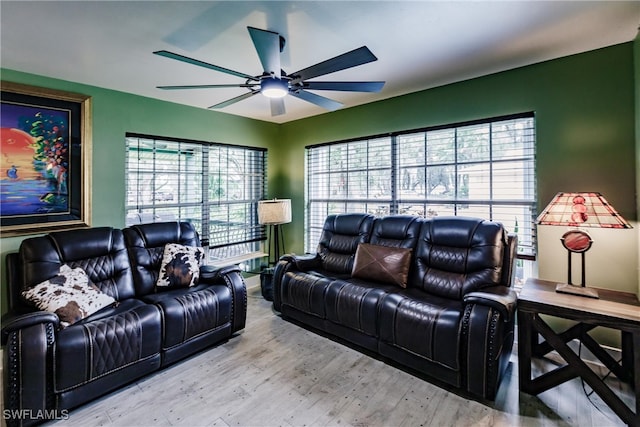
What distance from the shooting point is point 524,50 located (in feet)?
8.49

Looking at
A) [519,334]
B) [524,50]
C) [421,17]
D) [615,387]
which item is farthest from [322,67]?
[615,387]

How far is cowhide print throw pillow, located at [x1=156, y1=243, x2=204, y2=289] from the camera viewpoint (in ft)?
10.2

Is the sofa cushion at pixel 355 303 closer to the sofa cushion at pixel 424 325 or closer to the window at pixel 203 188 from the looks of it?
the sofa cushion at pixel 424 325

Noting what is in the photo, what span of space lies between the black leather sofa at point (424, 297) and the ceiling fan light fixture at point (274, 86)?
186 centimetres

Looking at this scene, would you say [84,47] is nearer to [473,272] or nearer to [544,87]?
[473,272]

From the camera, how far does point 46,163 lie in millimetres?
3002

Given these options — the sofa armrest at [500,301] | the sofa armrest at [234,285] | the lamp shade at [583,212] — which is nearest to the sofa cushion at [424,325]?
the sofa armrest at [500,301]

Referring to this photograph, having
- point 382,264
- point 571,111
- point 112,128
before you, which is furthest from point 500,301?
point 112,128

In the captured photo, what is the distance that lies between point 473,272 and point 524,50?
1949mm

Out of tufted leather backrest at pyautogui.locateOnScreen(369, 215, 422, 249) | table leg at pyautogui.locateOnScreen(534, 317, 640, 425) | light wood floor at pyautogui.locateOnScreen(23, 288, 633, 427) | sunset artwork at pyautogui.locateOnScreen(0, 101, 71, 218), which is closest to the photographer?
table leg at pyautogui.locateOnScreen(534, 317, 640, 425)

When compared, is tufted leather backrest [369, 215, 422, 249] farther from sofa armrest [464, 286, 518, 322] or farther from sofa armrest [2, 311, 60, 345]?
sofa armrest [2, 311, 60, 345]

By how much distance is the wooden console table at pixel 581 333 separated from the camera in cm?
187

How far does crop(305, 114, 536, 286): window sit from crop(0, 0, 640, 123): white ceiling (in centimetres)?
70

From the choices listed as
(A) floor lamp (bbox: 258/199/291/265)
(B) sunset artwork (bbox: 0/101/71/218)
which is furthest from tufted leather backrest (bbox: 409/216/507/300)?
(B) sunset artwork (bbox: 0/101/71/218)
